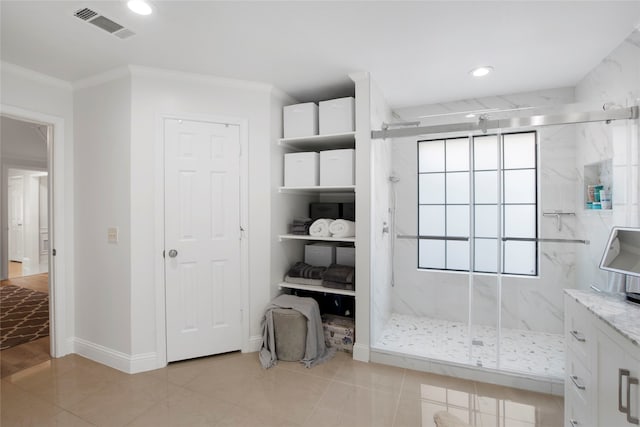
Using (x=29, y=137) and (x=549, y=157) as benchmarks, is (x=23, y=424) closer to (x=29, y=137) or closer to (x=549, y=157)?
(x=549, y=157)

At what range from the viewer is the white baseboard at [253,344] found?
289cm

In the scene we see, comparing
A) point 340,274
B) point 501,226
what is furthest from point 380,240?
point 501,226

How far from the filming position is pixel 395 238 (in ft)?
10.9

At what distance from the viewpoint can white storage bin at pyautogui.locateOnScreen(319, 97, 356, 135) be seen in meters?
2.84

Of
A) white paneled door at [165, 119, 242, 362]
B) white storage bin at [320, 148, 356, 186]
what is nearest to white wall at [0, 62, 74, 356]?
white paneled door at [165, 119, 242, 362]

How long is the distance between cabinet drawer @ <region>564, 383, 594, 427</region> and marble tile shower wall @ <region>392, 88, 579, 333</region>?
0.94 metres

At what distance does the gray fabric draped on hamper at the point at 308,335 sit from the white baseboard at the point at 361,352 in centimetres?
23

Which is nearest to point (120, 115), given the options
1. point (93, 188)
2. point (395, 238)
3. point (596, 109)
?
point (93, 188)

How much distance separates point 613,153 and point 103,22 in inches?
144

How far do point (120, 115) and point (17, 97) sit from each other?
839mm

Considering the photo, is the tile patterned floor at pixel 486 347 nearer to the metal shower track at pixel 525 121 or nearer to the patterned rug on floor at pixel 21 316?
the metal shower track at pixel 525 121

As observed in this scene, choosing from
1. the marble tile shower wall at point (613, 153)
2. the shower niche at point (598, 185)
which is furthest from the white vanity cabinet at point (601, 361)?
the shower niche at point (598, 185)

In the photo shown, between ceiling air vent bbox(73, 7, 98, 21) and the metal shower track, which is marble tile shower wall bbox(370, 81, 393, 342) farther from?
ceiling air vent bbox(73, 7, 98, 21)

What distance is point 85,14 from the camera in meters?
1.85
